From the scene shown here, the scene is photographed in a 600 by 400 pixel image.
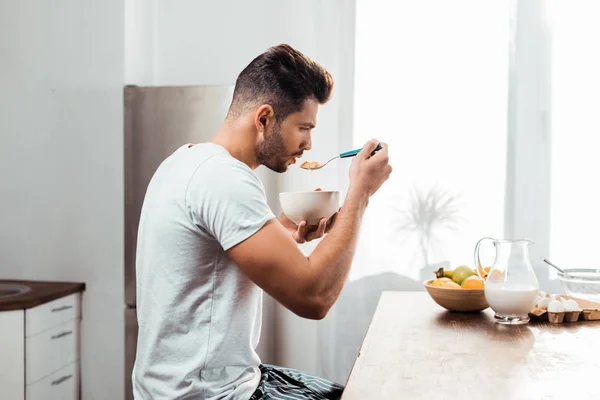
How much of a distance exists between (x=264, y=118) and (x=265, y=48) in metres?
1.63

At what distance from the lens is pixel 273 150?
4.96ft

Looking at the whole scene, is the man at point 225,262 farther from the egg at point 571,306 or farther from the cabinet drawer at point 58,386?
the cabinet drawer at point 58,386

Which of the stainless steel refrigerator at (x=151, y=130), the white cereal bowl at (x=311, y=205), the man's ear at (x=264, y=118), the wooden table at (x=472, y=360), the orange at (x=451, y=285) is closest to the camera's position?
the wooden table at (x=472, y=360)

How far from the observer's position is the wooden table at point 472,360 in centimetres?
A: 120

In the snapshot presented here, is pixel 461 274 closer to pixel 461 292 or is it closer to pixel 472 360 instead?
pixel 461 292

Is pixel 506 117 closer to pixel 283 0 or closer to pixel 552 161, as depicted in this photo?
pixel 552 161

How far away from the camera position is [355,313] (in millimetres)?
2922

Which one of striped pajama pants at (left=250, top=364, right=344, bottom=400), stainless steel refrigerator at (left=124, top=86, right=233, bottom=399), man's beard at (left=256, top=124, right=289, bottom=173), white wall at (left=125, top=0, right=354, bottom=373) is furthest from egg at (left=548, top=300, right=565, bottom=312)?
stainless steel refrigerator at (left=124, top=86, right=233, bottom=399)

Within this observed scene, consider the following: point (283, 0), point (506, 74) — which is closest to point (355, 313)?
point (506, 74)

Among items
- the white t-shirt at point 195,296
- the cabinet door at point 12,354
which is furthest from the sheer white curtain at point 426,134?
the white t-shirt at point 195,296

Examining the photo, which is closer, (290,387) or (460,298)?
(290,387)

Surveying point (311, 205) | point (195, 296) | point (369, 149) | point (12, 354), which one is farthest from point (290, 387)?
point (12, 354)

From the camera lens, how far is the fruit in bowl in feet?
6.19

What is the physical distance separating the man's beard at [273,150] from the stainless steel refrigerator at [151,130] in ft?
3.82
